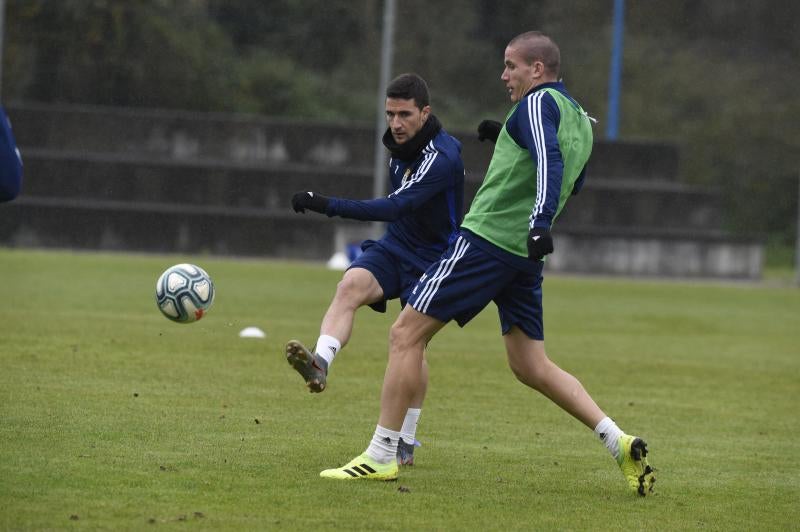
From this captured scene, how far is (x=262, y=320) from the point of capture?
656 inches

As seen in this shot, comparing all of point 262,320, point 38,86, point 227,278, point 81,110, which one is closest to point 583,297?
point 227,278

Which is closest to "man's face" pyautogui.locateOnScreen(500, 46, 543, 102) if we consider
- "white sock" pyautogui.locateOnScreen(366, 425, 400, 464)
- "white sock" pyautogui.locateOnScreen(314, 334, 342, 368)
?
"white sock" pyautogui.locateOnScreen(314, 334, 342, 368)

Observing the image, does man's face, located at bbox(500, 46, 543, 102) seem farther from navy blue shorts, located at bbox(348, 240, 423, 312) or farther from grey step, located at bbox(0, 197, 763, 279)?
grey step, located at bbox(0, 197, 763, 279)

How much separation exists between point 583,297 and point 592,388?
12803 millimetres

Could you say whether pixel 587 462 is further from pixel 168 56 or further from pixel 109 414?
pixel 168 56

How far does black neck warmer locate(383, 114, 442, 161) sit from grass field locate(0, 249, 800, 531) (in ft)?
5.36

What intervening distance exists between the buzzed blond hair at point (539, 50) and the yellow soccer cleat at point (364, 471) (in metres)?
2.08

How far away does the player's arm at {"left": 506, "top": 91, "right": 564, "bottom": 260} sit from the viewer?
22.0ft

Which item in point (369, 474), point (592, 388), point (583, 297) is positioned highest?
point (369, 474)

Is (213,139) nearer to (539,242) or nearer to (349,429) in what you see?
(349,429)

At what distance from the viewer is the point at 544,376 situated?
7293 millimetres

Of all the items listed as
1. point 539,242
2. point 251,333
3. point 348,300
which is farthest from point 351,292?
point 251,333

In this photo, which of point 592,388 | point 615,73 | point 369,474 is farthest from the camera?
point 615,73

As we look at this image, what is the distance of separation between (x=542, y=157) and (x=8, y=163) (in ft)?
8.02
